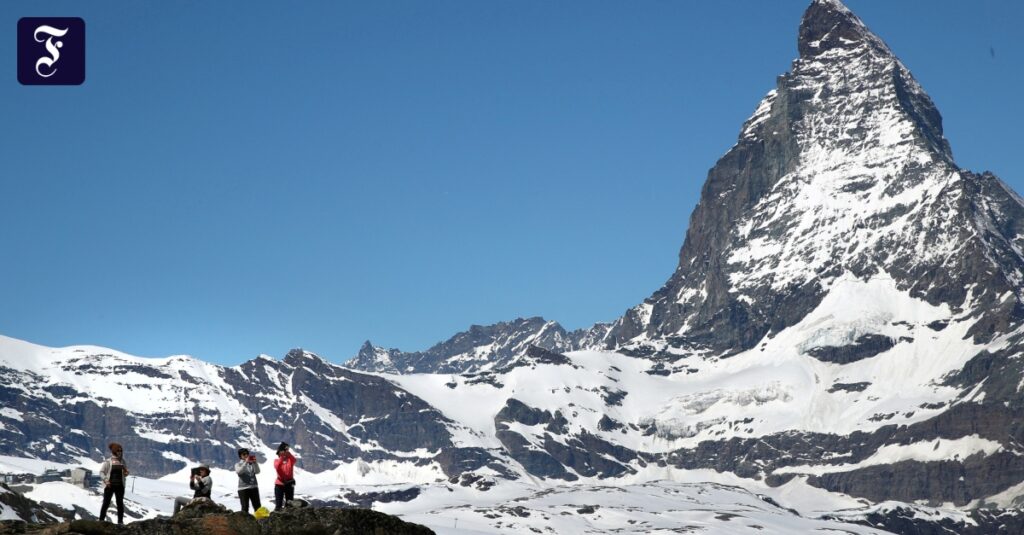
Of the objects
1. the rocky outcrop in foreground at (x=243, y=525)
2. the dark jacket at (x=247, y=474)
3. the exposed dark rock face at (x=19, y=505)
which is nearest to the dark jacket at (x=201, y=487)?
the dark jacket at (x=247, y=474)

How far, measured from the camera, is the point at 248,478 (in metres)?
59.6

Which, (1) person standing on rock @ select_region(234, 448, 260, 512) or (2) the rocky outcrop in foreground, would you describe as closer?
(2) the rocky outcrop in foreground

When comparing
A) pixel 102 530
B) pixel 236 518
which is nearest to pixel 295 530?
pixel 236 518

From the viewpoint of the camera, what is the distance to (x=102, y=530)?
52.3m

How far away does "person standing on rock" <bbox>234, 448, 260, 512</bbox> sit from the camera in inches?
2307

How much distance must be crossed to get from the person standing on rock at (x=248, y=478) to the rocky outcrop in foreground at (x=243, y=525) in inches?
64.3

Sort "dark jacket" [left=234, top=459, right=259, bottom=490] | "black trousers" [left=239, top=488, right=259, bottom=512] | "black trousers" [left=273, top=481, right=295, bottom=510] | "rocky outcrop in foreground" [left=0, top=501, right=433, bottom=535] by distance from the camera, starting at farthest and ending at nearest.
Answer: "black trousers" [left=273, top=481, right=295, bottom=510], "dark jacket" [left=234, top=459, right=259, bottom=490], "black trousers" [left=239, top=488, right=259, bottom=512], "rocky outcrop in foreground" [left=0, top=501, right=433, bottom=535]

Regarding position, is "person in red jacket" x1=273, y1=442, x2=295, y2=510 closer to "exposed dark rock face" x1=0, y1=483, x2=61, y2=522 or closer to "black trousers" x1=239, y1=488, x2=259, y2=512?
"black trousers" x1=239, y1=488, x2=259, y2=512

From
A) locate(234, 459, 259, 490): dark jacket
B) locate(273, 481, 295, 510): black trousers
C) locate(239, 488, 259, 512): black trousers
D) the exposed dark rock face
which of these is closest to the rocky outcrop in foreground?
locate(239, 488, 259, 512): black trousers

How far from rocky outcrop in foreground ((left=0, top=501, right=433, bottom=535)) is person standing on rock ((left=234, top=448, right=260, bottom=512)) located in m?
1.63

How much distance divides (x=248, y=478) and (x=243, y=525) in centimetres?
463

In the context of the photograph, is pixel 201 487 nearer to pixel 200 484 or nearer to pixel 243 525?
pixel 200 484

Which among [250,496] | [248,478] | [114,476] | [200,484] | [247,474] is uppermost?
[114,476]

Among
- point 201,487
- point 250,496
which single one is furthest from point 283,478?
point 201,487
